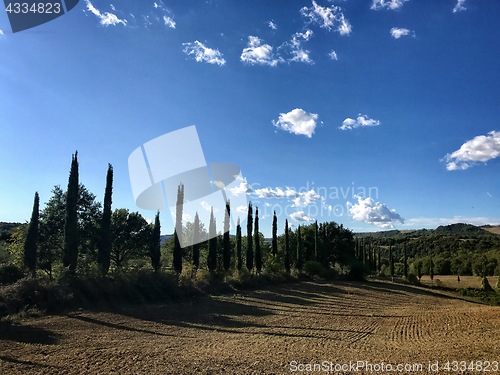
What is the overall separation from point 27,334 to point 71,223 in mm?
11305

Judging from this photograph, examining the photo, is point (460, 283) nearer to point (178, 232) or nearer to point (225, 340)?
point (178, 232)

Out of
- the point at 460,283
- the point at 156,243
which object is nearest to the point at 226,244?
the point at 156,243

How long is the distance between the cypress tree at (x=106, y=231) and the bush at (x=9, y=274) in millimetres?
5198

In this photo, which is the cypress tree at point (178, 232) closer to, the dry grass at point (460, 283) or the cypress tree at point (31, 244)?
the cypress tree at point (31, 244)

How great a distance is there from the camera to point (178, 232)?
2817cm

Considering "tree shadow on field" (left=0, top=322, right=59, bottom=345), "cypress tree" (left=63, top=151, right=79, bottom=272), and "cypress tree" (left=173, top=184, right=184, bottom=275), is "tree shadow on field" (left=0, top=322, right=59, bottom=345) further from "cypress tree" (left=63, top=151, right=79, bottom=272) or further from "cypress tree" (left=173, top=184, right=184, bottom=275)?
"cypress tree" (left=173, top=184, right=184, bottom=275)

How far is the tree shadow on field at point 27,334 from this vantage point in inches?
394

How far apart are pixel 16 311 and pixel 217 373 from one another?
9.79 meters

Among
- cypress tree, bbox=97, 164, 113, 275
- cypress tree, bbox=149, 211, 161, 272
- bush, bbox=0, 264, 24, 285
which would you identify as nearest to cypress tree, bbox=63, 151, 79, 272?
cypress tree, bbox=97, 164, 113, 275

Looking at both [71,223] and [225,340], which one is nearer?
[225,340]

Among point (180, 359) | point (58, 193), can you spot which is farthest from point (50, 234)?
→ point (180, 359)

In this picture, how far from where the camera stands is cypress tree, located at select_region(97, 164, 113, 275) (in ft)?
73.8

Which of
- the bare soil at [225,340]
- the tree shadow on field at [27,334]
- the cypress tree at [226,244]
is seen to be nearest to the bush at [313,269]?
the cypress tree at [226,244]

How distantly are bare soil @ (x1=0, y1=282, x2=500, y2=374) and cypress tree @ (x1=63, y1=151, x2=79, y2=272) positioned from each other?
6.04 meters
